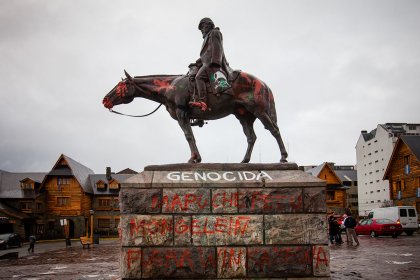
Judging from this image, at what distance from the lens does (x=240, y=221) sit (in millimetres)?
7328

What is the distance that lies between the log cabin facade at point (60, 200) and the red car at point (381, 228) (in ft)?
96.9

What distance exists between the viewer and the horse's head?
29.5ft

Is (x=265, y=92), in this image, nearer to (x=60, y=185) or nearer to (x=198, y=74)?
(x=198, y=74)

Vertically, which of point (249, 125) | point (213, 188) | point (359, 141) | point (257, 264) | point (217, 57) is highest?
point (359, 141)

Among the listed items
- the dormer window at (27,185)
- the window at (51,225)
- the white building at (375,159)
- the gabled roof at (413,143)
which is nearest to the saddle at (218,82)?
the gabled roof at (413,143)

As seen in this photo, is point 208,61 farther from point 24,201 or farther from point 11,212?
point 24,201

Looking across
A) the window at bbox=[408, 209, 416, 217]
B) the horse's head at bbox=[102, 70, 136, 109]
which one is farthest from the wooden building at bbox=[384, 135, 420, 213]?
the horse's head at bbox=[102, 70, 136, 109]

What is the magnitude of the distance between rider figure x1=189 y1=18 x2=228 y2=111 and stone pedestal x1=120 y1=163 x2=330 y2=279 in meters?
1.83

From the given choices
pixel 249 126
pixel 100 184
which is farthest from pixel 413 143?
pixel 100 184

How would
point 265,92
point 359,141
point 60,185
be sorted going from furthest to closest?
point 359,141 → point 60,185 → point 265,92

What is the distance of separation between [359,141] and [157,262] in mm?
68123

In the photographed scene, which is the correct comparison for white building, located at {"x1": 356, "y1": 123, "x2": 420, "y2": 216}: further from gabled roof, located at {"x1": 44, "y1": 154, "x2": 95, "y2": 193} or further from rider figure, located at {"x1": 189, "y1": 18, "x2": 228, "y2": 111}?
rider figure, located at {"x1": 189, "y1": 18, "x2": 228, "y2": 111}

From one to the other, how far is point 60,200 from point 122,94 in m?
42.2

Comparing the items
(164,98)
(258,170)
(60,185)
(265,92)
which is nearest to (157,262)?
(258,170)
